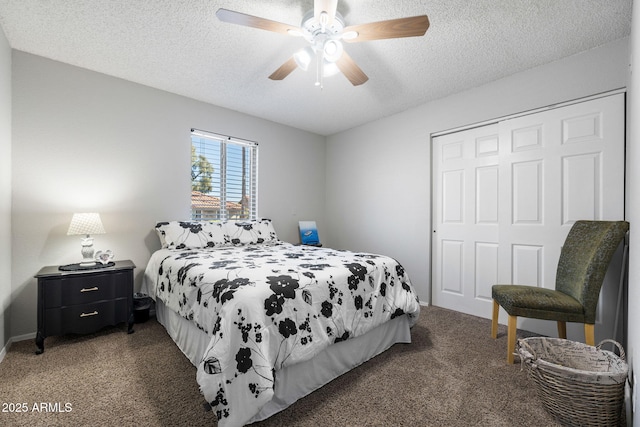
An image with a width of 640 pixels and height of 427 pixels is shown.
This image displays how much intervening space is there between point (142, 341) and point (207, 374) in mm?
1445

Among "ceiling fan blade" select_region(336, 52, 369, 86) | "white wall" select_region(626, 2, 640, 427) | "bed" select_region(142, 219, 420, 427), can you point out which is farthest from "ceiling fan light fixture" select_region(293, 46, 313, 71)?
"white wall" select_region(626, 2, 640, 427)

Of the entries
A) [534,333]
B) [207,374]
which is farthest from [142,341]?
[534,333]

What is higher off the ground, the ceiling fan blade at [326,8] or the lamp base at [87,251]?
the ceiling fan blade at [326,8]

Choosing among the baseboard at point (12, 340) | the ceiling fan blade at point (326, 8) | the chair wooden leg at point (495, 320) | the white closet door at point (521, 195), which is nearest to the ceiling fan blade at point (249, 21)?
the ceiling fan blade at point (326, 8)

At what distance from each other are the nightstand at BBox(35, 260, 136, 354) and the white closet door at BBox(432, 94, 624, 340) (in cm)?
327

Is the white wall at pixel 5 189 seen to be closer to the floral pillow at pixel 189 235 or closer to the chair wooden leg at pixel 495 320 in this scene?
the floral pillow at pixel 189 235

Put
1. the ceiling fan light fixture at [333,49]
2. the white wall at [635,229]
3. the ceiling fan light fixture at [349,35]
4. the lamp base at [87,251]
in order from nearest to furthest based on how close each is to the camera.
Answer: the white wall at [635,229]
the ceiling fan light fixture at [349,35]
the ceiling fan light fixture at [333,49]
the lamp base at [87,251]

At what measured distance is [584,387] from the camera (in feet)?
4.45

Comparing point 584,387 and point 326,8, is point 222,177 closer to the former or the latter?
point 326,8

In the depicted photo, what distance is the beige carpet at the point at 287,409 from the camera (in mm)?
1465

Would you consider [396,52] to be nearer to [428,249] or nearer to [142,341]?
[428,249]

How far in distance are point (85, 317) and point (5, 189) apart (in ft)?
3.91

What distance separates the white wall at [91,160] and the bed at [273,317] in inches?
25.2

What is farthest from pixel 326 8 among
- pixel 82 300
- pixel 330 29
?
pixel 82 300
